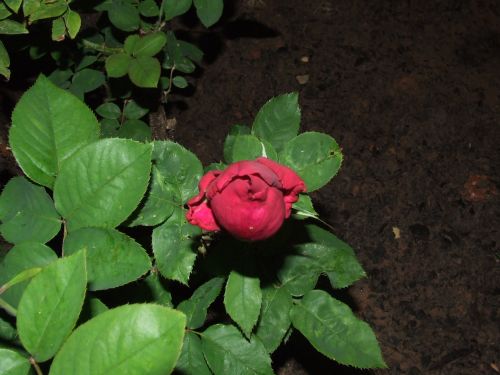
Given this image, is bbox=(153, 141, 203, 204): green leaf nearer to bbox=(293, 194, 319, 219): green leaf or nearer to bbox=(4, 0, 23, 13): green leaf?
bbox=(293, 194, 319, 219): green leaf

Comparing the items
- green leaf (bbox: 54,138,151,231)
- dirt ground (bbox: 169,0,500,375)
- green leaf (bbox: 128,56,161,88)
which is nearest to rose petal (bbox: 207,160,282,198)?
green leaf (bbox: 54,138,151,231)

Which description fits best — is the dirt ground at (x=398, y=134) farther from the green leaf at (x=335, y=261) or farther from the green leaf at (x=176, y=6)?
the green leaf at (x=176, y=6)

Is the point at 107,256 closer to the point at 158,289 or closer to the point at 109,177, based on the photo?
the point at 109,177

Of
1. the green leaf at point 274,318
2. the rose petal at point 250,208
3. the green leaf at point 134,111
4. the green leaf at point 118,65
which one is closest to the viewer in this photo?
the rose petal at point 250,208

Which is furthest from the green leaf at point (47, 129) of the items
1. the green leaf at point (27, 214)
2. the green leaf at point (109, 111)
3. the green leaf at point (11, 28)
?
the green leaf at point (109, 111)

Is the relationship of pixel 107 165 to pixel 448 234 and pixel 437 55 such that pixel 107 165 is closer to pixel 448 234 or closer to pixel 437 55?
pixel 448 234

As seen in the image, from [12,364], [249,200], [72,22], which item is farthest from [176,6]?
[12,364]
